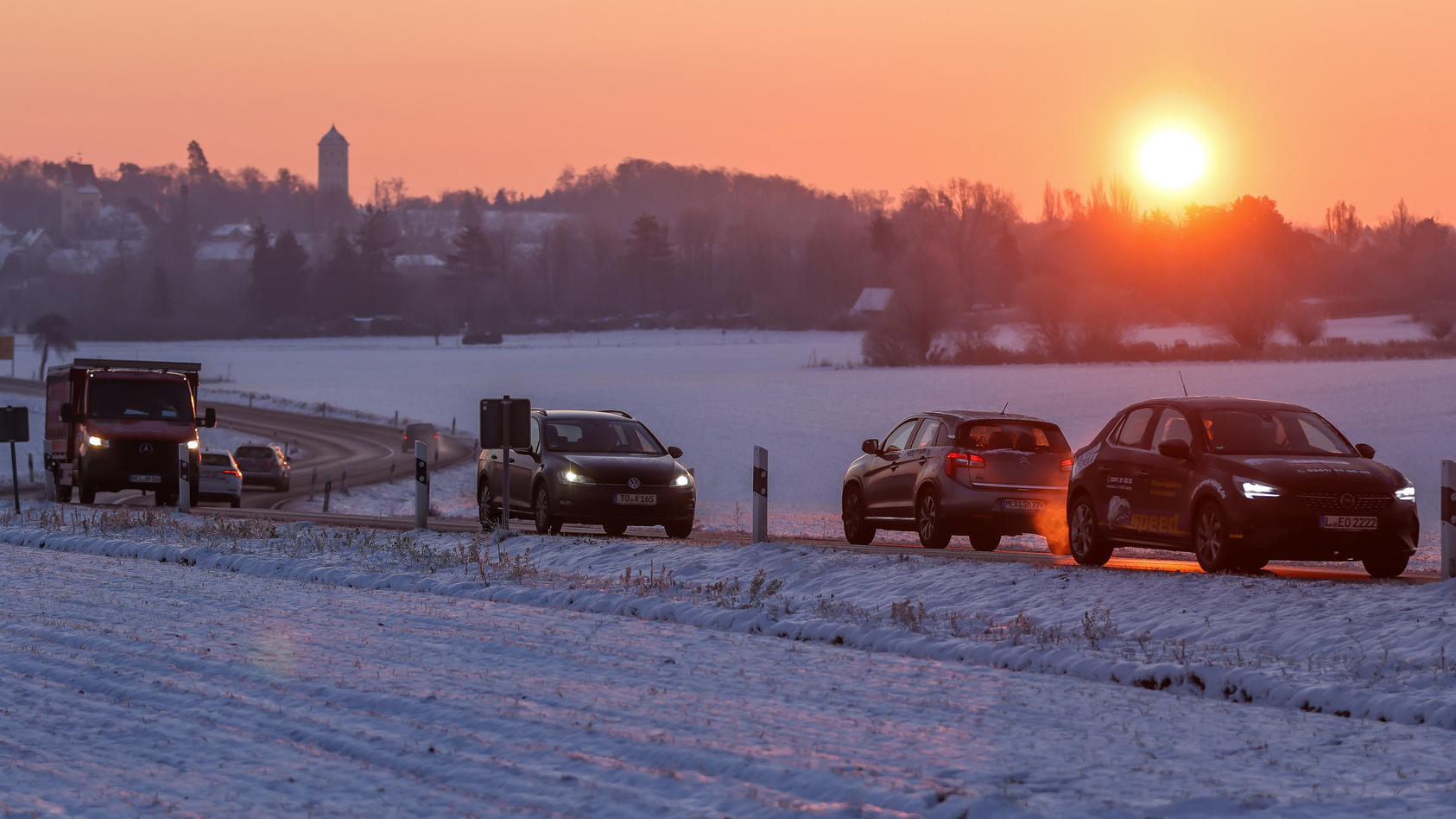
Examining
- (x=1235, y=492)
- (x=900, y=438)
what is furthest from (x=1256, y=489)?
(x=900, y=438)

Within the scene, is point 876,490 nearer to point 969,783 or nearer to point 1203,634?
point 1203,634

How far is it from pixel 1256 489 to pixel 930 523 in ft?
18.6

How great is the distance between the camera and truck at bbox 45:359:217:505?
105 ft

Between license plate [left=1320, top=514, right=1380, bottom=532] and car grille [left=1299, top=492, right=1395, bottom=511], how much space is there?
0.24 feet

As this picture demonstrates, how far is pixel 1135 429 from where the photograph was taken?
16.4 metres

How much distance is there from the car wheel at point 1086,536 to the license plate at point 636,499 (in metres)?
6.31

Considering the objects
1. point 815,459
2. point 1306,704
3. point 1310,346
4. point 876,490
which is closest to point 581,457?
point 876,490

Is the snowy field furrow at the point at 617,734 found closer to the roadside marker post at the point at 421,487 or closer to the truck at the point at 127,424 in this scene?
the roadside marker post at the point at 421,487

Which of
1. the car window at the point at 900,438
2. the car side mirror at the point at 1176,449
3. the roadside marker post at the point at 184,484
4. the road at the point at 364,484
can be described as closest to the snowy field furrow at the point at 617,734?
the car side mirror at the point at 1176,449

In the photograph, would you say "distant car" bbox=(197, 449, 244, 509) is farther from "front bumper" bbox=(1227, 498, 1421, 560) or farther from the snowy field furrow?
"front bumper" bbox=(1227, 498, 1421, 560)

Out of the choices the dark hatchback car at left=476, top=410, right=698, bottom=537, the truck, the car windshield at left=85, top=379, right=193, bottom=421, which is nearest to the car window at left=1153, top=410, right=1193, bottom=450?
the dark hatchback car at left=476, top=410, right=698, bottom=537

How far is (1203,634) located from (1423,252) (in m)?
163

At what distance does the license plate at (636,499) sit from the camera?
70.3 ft

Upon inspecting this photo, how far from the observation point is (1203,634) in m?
11.9
